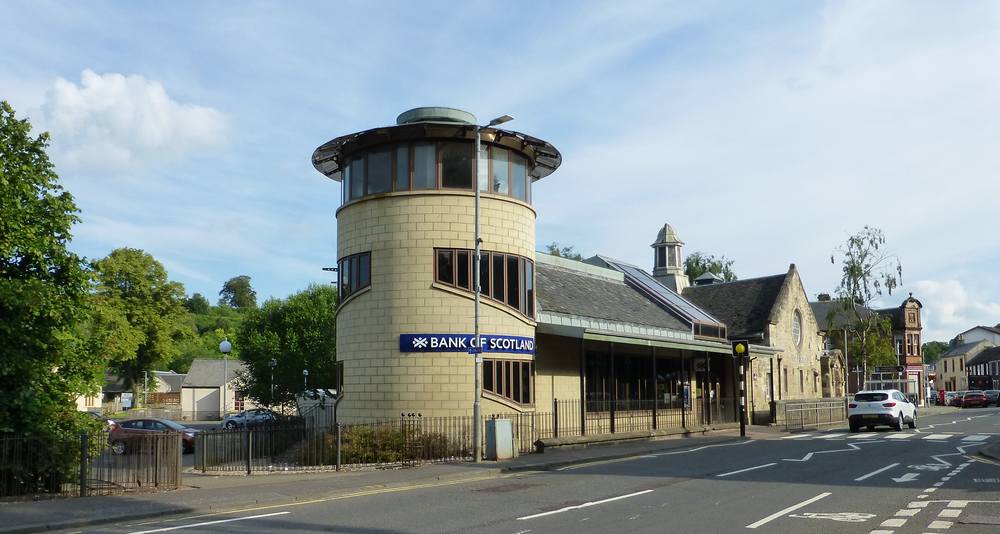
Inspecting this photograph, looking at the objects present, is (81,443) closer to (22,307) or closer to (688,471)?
(22,307)

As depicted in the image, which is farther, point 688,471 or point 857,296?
point 857,296

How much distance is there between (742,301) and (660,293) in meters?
8.49

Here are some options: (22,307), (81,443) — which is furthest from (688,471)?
(22,307)

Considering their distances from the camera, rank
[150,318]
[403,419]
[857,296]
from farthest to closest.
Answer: [150,318] < [857,296] < [403,419]

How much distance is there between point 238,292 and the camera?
16862cm

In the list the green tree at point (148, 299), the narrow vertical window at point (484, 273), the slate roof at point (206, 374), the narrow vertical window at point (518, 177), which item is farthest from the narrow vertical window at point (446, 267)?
the slate roof at point (206, 374)

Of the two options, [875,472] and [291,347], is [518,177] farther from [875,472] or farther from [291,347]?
[291,347]

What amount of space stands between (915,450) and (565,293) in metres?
13.6

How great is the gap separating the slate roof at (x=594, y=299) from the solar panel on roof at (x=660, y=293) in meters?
0.49

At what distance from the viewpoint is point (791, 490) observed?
14.8 m

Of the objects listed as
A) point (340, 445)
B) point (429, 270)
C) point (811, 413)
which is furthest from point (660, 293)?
point (340, 445)

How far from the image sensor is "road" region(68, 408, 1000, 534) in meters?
11.2

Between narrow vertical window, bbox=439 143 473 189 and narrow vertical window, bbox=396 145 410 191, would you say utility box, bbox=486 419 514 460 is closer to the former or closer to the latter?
narrow vertical window, bbox=439 143 473 189

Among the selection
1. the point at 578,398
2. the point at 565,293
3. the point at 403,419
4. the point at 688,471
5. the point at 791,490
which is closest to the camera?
the point at 791,490
